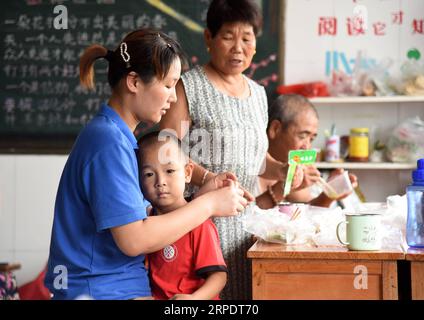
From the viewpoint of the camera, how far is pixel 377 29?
153 inches

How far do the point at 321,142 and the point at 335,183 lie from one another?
5.03ft

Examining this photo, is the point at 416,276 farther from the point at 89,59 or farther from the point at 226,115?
the point at 89,59

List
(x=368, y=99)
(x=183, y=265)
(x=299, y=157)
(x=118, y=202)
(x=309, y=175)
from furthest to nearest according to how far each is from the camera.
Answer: (x=368, y=99), (x=309, y=175), (x=299, y=157), (x=183, y=265), (x=118, y=202)

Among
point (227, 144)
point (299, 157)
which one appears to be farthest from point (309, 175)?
point (227, 144)

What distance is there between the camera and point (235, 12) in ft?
7.07

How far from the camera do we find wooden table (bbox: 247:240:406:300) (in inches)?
65.1

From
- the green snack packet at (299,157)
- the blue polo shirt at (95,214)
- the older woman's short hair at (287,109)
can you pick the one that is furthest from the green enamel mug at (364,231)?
the older woman's short hair at (287,109)

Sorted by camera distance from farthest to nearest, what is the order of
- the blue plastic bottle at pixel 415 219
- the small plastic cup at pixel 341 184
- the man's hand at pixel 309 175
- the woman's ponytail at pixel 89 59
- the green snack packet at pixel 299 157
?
1. the small plastic cup at pixel 341 184
2. the man's hand at pixel 309 175
3. the green snack packet at pixel 299 157
4. the blue plastic bottle at pixel 415 219
5. the woman's ponytail at pixel 89 59

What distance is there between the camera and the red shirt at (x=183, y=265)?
1.60 m

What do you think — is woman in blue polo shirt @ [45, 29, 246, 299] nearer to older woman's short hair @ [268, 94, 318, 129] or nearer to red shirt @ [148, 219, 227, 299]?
red shirt @ [148, 219, 227, 299]

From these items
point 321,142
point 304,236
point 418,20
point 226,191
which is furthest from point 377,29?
point 226,191

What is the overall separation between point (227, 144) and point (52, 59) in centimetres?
220

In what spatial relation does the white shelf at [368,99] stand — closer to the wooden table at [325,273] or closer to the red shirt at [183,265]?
the wooden table at [325,273]

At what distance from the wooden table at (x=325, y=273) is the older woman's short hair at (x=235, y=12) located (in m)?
0.80
